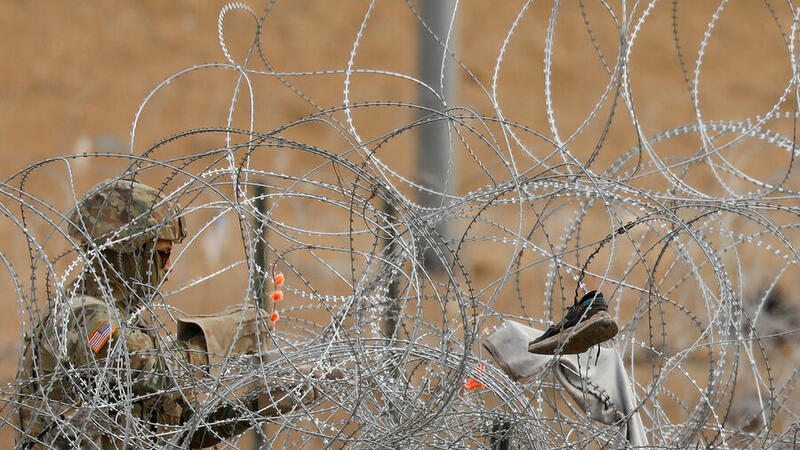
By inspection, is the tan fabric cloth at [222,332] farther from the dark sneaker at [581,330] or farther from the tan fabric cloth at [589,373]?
the dark sneaker at [581,330]

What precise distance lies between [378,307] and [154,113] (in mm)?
9452

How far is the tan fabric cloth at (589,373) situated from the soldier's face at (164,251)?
3.07 feet

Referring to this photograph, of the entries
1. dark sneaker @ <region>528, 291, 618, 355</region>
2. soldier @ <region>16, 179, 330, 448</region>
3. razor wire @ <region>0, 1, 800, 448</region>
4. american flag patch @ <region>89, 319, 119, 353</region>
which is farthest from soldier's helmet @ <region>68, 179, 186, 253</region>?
dark sneaker @ <region>528, 291, 618, 355</region>

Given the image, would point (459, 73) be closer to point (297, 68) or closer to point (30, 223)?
point (297, 68)

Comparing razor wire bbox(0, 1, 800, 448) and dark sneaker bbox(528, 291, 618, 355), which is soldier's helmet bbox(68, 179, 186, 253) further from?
dark sneaker bbox(528, 291, 618, 355)

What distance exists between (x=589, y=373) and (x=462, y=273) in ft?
1.44

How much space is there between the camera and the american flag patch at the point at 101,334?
11.7 feet

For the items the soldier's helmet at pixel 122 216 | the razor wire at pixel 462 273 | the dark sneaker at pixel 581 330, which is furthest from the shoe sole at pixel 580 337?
the soldier's helmet at pixel 122 216

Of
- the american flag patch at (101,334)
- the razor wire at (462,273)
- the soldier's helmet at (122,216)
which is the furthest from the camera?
the soldier's helmet at (122,216)

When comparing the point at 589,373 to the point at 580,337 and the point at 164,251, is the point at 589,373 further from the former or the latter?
the point at 164,251

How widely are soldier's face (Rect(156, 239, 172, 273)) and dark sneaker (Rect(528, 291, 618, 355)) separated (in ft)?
3.60

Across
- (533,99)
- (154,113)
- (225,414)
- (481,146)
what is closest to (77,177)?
(154,113)

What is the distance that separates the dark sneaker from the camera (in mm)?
3240

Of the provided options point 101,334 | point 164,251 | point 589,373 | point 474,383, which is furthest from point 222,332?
point 589,373
